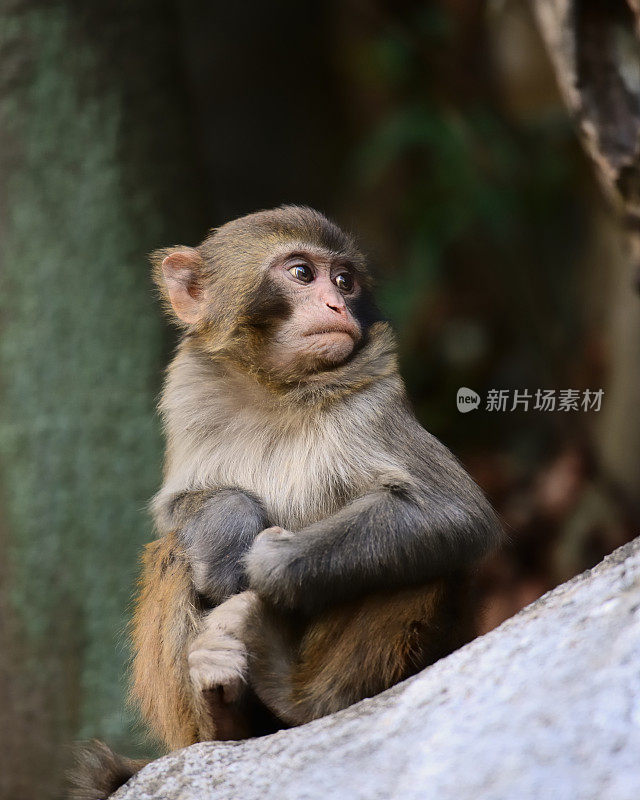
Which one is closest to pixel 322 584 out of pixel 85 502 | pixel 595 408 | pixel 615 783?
pixel 615 783

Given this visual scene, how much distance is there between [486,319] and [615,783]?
8.74 meters

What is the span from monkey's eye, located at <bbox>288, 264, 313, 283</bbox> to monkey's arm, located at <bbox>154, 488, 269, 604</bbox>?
894 mm

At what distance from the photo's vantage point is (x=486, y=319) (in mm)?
10922

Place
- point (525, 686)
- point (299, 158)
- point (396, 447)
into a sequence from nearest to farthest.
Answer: point (525, 686) < point (396, 447) < point (299, 158)

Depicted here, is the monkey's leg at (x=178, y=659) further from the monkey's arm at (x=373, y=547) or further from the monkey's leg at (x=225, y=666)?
the monkey's arm at (x=373, y=547)

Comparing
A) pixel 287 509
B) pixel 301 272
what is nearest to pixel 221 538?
pixel 287 509

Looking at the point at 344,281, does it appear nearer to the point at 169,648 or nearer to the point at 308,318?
the point at 308,318

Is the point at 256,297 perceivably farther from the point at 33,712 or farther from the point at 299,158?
the point at 299,158

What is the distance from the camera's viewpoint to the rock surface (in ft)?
8.38

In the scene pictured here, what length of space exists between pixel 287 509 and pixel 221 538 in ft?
1.01

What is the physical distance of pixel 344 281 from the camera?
14.4ft

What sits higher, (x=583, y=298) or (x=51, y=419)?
(x=51, y=419)

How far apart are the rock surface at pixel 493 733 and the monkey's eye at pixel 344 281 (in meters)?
1.59

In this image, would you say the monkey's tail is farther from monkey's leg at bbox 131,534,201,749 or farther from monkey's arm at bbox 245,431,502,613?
monkey's arm at bbox 245,431,502,613
